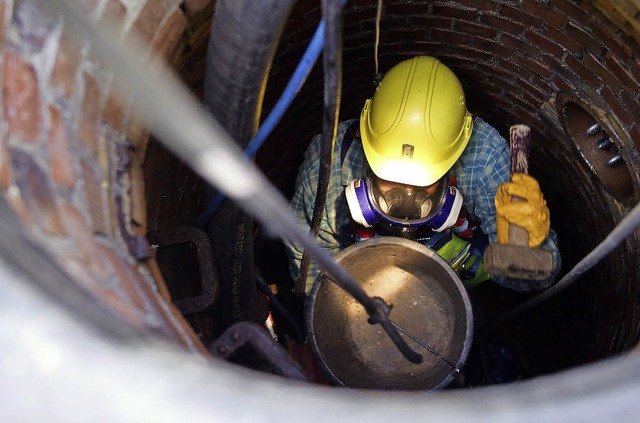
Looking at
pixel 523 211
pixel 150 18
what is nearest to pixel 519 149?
pixel 523 211

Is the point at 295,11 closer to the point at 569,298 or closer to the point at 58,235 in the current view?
the point at 58,235

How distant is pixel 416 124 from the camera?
7.86 ft

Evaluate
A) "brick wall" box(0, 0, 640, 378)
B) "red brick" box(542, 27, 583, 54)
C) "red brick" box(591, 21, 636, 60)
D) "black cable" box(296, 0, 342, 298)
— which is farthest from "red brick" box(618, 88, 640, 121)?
"black cable" box(296, 0, 342, 298)

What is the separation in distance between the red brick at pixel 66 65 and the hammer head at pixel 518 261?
1.55 meters

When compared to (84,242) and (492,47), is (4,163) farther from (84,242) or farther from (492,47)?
(492,47)

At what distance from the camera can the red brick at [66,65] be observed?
108 cm

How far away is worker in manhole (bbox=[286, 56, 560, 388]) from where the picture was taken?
94.6 inches

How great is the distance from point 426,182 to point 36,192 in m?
1.81

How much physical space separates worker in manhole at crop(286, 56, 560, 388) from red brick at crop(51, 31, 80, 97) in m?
1.36

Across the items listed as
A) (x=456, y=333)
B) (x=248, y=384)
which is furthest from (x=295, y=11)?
(x=248, y=384)

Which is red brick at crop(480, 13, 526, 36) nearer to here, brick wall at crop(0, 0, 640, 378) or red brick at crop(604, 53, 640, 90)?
brick wall at crop(0, 0, 640, 378)

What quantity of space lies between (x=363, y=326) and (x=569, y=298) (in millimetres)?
1650

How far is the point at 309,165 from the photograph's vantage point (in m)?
2.77

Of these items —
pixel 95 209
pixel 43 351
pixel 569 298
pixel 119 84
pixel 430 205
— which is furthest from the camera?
pixel 569 298
